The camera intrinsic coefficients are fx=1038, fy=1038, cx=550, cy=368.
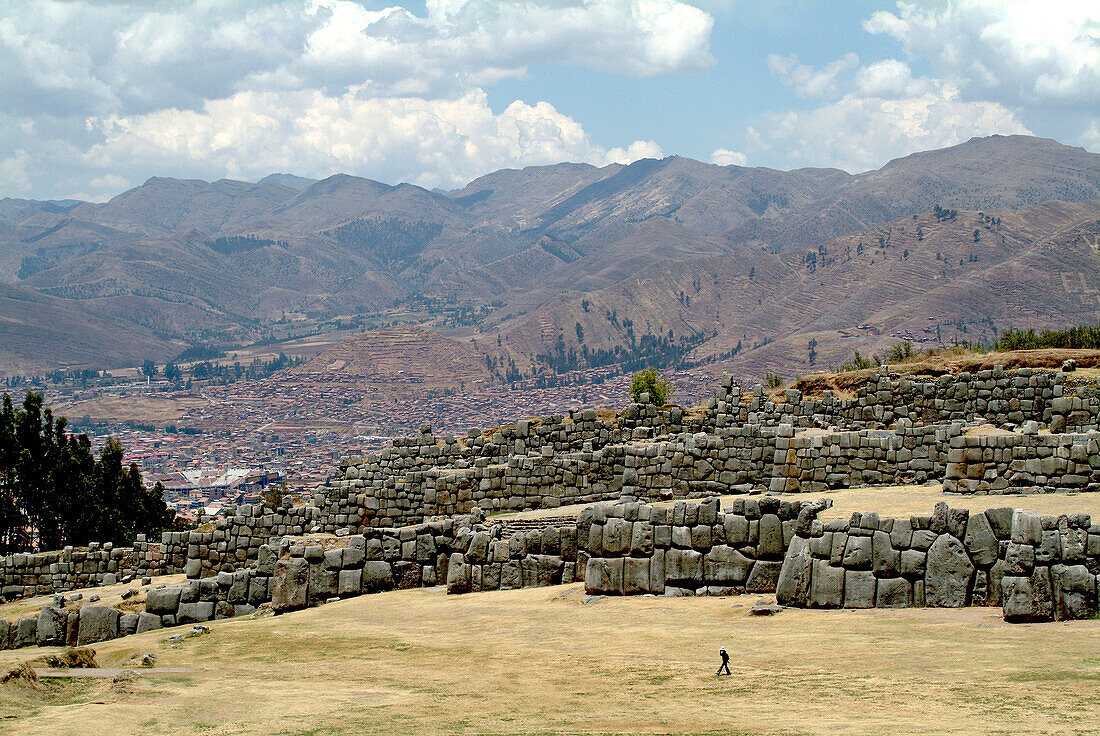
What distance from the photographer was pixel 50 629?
18547 millimetres

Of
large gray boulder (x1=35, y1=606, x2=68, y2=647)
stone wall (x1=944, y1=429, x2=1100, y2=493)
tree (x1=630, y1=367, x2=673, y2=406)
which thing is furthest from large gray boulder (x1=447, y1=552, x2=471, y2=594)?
tree (x1=630, y1=367, x2=673, y2=406)

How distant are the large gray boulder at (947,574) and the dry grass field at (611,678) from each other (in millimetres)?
320

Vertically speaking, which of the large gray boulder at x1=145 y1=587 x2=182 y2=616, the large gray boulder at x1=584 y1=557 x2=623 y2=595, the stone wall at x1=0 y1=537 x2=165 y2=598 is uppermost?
the large gray boulder at x1=584 y1=557 x2=623 y2=595

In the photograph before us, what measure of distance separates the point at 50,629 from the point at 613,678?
11.7 meters

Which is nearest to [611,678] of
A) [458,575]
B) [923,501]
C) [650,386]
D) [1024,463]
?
[458,575]

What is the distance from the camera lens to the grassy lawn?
9.81 m

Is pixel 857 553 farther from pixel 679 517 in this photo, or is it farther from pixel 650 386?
pixel 650 386

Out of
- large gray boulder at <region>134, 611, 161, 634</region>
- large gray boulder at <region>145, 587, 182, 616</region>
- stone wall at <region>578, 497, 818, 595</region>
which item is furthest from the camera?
large gray boulder at <region>145, 587, 182, 616</region>

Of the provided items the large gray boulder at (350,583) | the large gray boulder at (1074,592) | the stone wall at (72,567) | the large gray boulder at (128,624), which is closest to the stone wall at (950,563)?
the large gray boulder at (1074,592)

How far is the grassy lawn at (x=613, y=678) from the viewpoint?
981 centimetres

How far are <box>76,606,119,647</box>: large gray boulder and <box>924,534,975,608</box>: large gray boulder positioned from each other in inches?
551

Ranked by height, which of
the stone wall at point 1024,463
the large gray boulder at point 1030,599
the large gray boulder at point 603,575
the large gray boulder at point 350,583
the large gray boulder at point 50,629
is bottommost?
the large gray boulder at point 50,629

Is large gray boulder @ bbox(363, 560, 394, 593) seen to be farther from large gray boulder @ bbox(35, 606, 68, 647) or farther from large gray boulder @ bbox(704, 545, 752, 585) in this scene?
large gray boulder @ bbox(704, 545, 752, 585)

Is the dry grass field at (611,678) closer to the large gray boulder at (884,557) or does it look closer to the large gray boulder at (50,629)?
the large gray boulder at (884,557)
